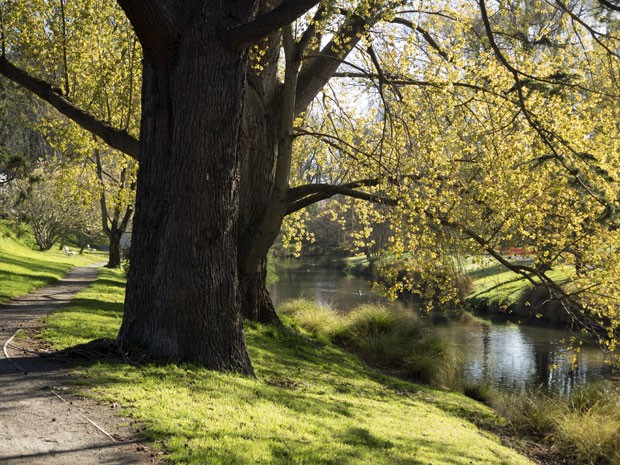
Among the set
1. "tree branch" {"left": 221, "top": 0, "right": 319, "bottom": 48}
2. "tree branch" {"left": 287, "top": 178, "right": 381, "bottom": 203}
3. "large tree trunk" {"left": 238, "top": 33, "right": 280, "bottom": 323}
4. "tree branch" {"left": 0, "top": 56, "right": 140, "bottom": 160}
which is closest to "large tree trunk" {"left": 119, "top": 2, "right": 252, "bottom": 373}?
"tree branch" {"left": 221, "top": 0, "right": 319, "bottom": 48}

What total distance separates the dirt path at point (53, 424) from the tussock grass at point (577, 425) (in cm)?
679

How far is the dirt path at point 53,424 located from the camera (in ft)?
15.1

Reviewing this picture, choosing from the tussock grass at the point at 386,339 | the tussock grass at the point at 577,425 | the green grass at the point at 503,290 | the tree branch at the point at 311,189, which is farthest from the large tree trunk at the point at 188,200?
the green grass at the point at 503,290

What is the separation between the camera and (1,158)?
1736 cm

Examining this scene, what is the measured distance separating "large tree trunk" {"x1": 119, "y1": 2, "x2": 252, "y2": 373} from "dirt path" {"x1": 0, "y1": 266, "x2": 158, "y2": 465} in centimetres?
129

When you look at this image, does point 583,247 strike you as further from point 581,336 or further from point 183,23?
point 581,336

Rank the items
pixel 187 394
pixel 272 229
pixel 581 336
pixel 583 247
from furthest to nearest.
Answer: pixel 581 336
pixel 272 229
pixel 583 247
pixel 187 394

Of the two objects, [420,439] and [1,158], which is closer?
[420,439]

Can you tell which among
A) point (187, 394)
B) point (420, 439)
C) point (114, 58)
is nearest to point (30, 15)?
point (114, 58)

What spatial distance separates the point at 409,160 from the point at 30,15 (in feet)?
30.8

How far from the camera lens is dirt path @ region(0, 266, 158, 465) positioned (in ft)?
15.1

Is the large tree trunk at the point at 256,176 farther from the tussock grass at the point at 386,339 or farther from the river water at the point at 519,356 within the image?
the river water at the point at 519,356

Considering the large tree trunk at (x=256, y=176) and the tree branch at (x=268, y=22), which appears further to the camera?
the large tree trunk at (x=256, y=176)

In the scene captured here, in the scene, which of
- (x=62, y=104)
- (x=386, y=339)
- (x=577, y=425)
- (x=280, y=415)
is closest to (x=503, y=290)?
(x=386, y=339)
